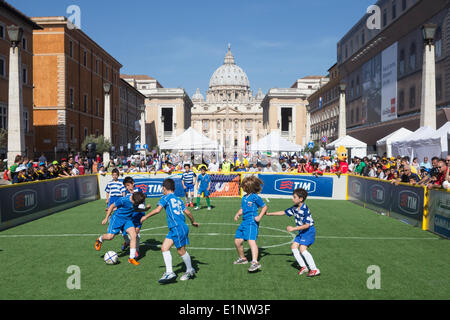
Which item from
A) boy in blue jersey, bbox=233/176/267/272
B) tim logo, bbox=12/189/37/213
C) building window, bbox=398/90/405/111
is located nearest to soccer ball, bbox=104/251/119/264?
boy in blue jersey, bbox=233/176/267/272

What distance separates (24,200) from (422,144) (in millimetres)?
16276

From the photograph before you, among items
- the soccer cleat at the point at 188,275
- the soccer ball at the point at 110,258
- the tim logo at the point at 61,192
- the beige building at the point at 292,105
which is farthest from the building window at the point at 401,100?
the beige building at the point at 292,105

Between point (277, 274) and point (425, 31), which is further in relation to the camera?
point (425, 31)

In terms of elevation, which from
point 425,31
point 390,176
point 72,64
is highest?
point 72,64

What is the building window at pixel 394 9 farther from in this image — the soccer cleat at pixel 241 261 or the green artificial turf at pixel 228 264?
the soccer cleat at pixel 241 261

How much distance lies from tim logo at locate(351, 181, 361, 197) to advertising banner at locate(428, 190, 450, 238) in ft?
22.0

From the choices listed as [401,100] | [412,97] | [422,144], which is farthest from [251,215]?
[401,100]

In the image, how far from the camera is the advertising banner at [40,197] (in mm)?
12891

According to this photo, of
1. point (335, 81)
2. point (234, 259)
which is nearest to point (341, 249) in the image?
point (234, 259)

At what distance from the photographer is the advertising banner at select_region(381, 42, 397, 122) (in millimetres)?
40062

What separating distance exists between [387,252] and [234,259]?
11.4ft
